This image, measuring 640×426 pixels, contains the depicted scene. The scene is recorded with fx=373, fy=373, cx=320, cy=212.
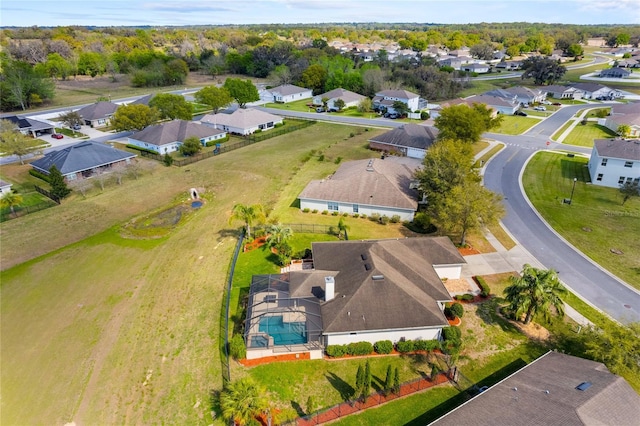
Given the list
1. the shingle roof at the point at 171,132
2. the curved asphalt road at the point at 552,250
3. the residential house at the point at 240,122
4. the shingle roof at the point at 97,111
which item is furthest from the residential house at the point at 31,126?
the curved asphalt road at the point at 552,250

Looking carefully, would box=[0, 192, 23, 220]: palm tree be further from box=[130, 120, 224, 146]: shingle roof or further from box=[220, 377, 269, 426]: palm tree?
box=[220, 377, 269, 426]: palm tree

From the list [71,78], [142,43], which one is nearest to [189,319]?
[71,78]

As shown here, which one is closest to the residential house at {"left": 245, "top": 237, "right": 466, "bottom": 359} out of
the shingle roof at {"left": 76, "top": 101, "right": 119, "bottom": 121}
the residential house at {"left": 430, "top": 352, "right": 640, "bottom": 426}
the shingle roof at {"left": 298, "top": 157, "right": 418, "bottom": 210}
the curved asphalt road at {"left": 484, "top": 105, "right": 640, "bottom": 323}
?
the residential house at {"left": 430, "top": 352, "right": 640, "bottom": 426}

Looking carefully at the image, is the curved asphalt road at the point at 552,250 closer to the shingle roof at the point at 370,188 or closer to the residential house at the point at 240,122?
the shingle roof at the point at 370,188

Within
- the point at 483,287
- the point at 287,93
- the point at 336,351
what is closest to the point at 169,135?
the point at 287,93

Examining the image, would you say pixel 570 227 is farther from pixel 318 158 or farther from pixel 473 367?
pixel 318 158

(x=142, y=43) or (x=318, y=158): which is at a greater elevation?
(x=142, y=43)
